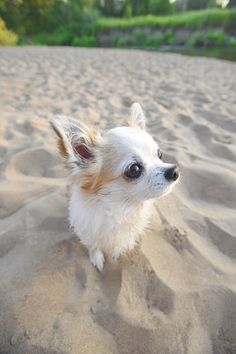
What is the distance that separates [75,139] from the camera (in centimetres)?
149

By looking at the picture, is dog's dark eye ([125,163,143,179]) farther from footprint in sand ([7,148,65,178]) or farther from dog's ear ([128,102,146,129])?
footprint in sand ([7,148,65,178])

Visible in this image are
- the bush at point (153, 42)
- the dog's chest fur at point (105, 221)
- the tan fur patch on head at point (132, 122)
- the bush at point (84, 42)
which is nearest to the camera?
the dog's chest fur at point (105, 221)

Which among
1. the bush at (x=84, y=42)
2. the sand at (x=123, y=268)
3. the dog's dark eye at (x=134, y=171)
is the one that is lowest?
the sand at (x=123, y=268)

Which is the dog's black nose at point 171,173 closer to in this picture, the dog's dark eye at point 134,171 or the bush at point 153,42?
the dog's dark eye at point 134,171

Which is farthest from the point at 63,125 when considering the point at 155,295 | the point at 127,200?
the point at 155,295

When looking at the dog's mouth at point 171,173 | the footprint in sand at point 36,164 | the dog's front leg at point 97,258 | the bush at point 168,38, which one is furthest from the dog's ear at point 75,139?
the bush at point 168,38

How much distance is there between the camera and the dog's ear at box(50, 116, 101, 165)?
134 cm

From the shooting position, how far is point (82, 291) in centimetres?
152

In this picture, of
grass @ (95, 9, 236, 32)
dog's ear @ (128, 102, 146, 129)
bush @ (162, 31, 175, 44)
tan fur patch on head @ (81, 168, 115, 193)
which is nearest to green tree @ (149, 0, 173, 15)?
grass @ (95, 9, 236, 32)

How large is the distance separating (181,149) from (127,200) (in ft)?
4.32

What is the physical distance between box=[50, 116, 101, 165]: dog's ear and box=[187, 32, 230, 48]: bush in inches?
799

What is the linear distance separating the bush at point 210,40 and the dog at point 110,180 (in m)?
20.3

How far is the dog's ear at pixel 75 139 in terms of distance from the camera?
1.34 metres

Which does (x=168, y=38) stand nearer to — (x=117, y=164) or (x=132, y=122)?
(x=132, y=122)
